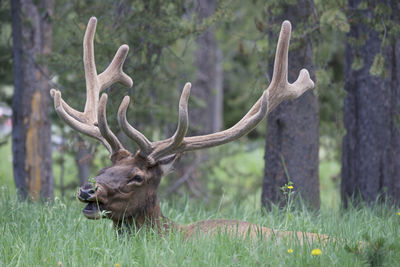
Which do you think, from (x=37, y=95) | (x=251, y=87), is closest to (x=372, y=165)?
(x=251, y=87)

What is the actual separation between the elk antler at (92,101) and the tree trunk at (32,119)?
10.5 feet

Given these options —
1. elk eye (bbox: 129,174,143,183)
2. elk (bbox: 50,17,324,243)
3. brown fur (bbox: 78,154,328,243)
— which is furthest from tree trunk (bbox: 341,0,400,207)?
elk eye (bbox: 129,174,143,183)

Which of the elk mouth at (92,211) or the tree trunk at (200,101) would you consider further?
the tree trunk at (200,101)

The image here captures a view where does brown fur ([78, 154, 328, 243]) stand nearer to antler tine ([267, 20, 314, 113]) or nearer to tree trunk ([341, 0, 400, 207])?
antler tine ([267, 20, 314, 113])

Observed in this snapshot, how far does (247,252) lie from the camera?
446cm

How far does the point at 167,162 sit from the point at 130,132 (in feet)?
1.58

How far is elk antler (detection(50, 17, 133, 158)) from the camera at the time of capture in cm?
537

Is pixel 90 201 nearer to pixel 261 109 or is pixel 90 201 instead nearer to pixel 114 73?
pixel 261 109

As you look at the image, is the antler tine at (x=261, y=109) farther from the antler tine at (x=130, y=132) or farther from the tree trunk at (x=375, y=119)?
the tree trunk at (x=375, y=119)

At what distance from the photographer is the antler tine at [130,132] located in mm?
4941

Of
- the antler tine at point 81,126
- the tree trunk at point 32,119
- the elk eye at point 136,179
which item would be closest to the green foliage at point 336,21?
the antler tine at point 81,126

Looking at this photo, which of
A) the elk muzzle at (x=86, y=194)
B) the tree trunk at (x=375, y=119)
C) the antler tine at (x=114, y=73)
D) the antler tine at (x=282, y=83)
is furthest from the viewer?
the tree trunk at (x=375, y=119)

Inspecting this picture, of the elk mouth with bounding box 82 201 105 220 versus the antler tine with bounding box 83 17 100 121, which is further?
the antler tine with bounding box 83 17 100 121

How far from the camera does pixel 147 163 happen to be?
5.24 metres
